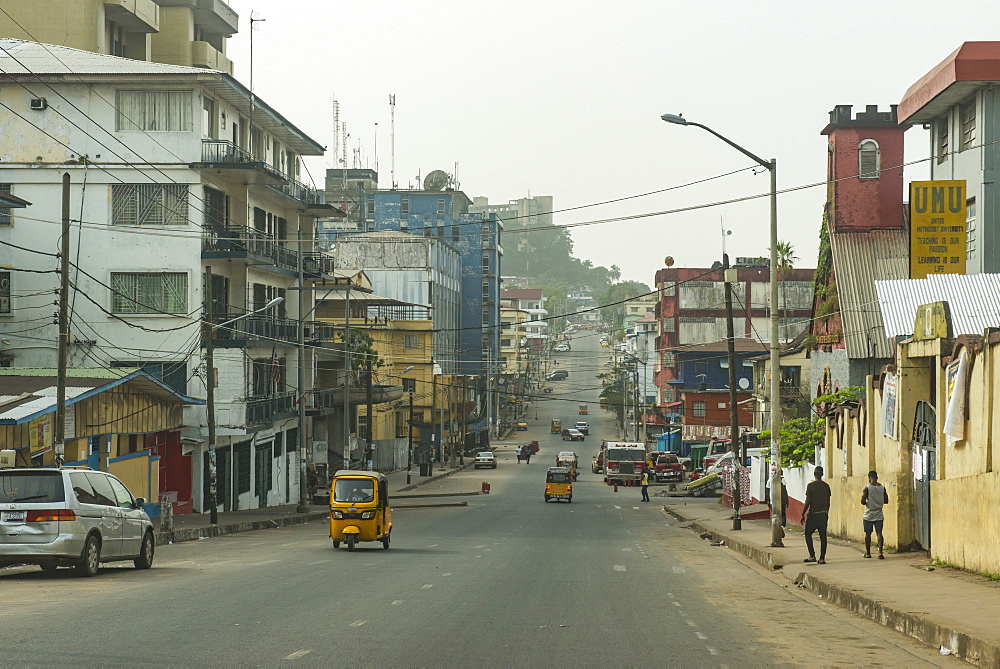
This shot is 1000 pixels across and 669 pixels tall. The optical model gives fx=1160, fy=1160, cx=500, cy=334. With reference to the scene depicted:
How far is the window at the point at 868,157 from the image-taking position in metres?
45.8

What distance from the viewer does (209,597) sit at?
15.2 meters

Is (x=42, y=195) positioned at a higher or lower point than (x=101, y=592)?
higher

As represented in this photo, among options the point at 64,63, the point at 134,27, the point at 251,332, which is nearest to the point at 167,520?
the point at 251,332

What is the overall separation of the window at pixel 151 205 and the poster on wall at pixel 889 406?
99.6ft

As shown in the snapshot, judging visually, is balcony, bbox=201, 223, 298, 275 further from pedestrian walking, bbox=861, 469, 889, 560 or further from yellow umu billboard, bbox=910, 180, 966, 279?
pedestrian walking, bbox=861, 469, 889, 560

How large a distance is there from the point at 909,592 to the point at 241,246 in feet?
122

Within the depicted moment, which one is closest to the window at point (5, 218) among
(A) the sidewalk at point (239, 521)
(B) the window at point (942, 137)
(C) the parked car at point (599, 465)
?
(A) the sidewalk at point (239, 521)

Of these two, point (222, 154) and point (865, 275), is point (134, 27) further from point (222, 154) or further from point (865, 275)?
point (865, 275)

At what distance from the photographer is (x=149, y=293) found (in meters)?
46.3

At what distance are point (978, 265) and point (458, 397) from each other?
3092 inches

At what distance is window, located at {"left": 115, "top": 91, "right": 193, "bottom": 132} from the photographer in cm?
4581

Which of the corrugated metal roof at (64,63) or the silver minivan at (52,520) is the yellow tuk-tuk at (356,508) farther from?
the corrugated metal roof at (64,63)

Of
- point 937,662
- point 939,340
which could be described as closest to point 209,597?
point 937,662

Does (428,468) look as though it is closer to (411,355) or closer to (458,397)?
(411,355)
